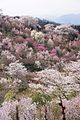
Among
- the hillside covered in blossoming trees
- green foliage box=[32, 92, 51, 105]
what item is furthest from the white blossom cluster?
green foliage box=[32, 92, 51, 105]

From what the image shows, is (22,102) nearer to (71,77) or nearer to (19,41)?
(71,77)

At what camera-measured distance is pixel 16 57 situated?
92.8 m

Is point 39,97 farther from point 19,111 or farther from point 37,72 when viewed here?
point 37,72

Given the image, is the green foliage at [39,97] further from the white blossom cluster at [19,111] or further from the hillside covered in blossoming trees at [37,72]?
the white blossom cluster at [19,111]

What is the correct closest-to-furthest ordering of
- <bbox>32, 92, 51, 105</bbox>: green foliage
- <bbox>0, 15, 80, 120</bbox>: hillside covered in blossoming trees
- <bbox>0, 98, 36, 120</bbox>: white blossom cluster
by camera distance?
<bbox>0, 15, 80, 120</bbox>: hillside covered in blossoming trees
<bbox>0, 98, 36, 120</bbox>: white blossom cluster
<bbox>32, 92, 51, 105</bbox>: green foliage

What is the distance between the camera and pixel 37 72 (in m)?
33.3

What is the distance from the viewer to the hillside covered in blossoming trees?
3219 cm

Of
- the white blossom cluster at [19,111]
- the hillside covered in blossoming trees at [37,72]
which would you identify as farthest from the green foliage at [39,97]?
the white blossom cluster at [19,111]

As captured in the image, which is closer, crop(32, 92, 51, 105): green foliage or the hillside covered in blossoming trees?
the hillside covered in blossoming trees

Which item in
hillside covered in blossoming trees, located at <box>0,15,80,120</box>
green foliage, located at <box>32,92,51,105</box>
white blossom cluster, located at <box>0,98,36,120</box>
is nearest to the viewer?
hillside covered in blossoming trees, located at <box>0,15,80,120</box>

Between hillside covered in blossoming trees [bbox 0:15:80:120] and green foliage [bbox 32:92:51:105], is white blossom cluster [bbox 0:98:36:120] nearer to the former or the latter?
hillside covered in blossoming trees [bbox 0:15:80:120]

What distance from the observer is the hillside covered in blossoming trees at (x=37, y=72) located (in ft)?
106

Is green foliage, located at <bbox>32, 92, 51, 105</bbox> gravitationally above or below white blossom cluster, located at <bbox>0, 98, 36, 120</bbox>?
below

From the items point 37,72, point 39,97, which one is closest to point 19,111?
point 37,72
